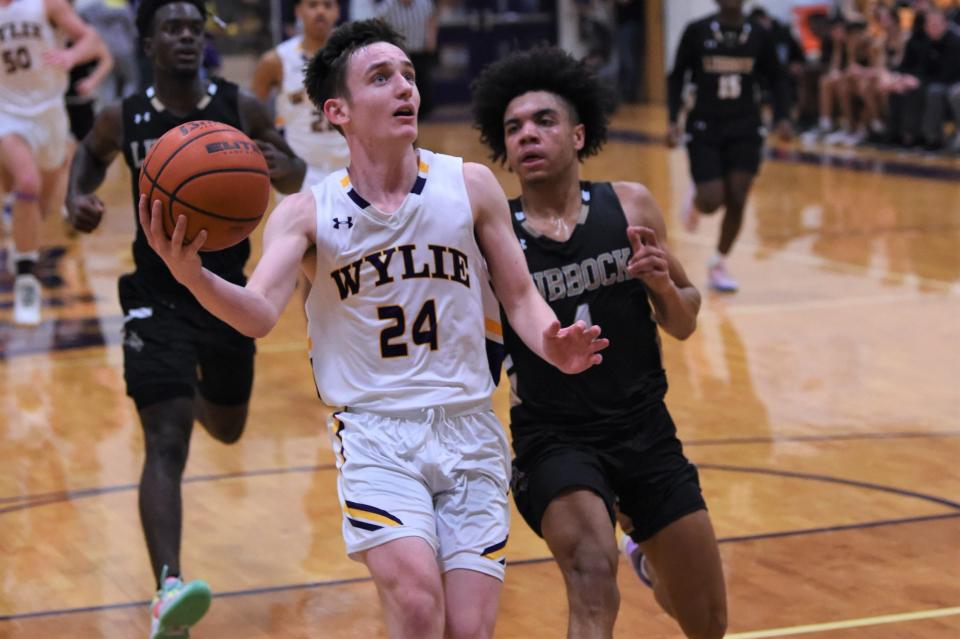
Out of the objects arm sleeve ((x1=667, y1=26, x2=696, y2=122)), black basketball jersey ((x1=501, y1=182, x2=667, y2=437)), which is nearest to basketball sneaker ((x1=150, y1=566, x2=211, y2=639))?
black basketball jersey ((x1=501, y1=182, x2=667, y2=437))

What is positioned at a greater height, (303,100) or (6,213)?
(303,100)

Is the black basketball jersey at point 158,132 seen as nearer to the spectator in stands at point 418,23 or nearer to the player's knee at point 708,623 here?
the player's knee at point 708,623

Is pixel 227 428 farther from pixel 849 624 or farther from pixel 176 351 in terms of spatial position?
pixel 849 624

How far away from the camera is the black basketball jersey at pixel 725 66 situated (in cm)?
1086

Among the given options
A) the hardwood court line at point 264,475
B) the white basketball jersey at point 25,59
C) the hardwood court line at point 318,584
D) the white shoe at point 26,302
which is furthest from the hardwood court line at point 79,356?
the hardwood court line at point 318,584

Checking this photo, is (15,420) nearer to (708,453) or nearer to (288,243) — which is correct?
(708,453)

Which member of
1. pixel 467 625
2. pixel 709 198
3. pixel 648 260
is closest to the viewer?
pixel 467 625

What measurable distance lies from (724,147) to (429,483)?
738cm

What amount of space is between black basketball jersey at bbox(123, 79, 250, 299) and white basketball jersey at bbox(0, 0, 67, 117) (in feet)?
14.1

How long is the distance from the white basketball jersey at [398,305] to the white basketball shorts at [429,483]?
56 mm

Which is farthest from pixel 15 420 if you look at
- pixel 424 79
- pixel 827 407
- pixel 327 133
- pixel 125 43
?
pixel 125 43

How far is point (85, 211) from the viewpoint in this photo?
18.2 ft

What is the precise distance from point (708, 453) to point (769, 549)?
1.31m

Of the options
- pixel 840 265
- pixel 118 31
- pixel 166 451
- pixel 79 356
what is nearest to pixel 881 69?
pixel 840 265
